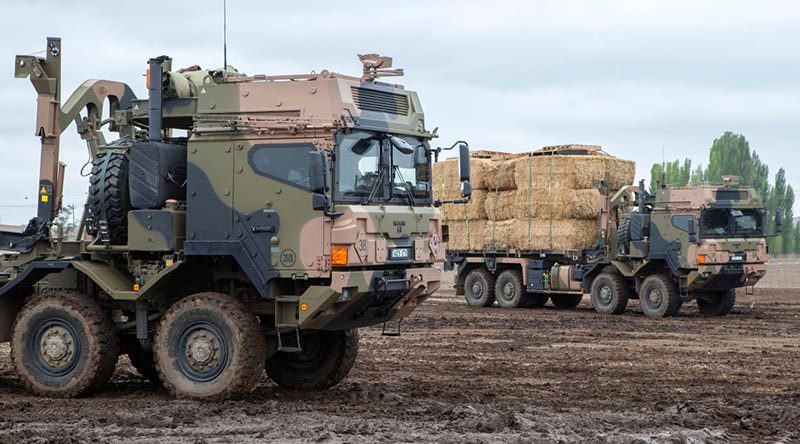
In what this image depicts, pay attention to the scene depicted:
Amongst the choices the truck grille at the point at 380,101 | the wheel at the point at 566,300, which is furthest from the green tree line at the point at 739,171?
the truck grille at the point at 380,101

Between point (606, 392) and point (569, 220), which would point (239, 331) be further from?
point (569, 220)

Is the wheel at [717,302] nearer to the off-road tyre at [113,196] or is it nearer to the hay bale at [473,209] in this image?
the hay bale at [473,209]

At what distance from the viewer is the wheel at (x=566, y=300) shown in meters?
31.7

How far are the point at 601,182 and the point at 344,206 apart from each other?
17674mm

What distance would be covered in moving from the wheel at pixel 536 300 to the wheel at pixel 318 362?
17.3 meters

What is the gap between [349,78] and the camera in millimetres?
13000

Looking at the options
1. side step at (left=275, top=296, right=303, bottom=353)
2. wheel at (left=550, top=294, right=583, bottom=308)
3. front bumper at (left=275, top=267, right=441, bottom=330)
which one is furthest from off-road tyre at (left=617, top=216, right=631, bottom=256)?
side step at (left=275, top=296, right=303, bottom=353)

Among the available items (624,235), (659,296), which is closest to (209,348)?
(659,296)

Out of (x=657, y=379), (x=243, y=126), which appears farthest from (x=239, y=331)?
(x=657, y=379)

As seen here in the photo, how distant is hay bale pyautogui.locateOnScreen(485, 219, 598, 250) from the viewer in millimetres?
29500

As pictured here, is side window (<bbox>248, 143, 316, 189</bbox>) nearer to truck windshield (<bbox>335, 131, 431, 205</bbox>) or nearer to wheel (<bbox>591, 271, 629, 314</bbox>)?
truck windshield (<bbox>335, 131, 431, 205</bbox>)

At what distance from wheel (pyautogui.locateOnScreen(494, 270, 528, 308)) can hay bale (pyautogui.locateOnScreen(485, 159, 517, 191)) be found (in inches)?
88.7

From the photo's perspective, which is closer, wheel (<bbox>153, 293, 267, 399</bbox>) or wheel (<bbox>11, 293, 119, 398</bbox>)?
wheel (<bbox>153, 293, 267, 399</bbox>)

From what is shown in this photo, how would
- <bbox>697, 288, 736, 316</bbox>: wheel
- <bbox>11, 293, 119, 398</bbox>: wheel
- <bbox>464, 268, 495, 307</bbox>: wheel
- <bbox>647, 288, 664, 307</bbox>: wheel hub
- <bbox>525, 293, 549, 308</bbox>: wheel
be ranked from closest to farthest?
<bbox>11, 293, 119, 398</bbox>: wheel → <bbox>647, 288, 664, 307</bbox>: wheel hub → <bbox>697, 288, 736, 316</bbox>: wheel → <bbox>525, 293, 549, 308</bbox>: wheel → <bbox>464, 268, 495, 307</bbox>: wheel
